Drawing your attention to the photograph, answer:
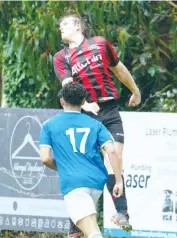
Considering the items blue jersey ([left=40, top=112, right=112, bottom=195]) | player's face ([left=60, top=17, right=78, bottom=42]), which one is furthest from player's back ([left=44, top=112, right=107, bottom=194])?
player's face ([left=60, top=17, right=78, bottom=42])

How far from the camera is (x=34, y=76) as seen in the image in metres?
14.1

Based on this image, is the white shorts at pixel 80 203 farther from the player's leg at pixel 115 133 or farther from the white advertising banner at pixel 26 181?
the white advertising banner at pixel 26 181

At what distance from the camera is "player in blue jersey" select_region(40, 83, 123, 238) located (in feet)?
30.3

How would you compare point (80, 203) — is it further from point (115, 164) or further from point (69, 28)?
point (69, 28)

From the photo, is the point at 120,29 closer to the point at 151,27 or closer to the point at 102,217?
the point at 151,27

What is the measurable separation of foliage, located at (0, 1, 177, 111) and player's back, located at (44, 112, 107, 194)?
4458mm

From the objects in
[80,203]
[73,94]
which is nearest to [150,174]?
[80,203]

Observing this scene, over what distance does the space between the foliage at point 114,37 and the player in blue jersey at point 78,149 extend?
4448 millimetres

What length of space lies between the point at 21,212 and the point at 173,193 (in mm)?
1933

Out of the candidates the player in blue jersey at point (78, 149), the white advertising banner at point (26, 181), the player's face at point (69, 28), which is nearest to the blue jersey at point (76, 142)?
the player in blue jersey at point (78, 149)

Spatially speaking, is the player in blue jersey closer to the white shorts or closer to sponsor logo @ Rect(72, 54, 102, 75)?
the white shorts

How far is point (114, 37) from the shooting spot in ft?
45.8

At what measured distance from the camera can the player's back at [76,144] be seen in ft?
30.3

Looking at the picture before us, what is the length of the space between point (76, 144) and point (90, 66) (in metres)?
1.13
